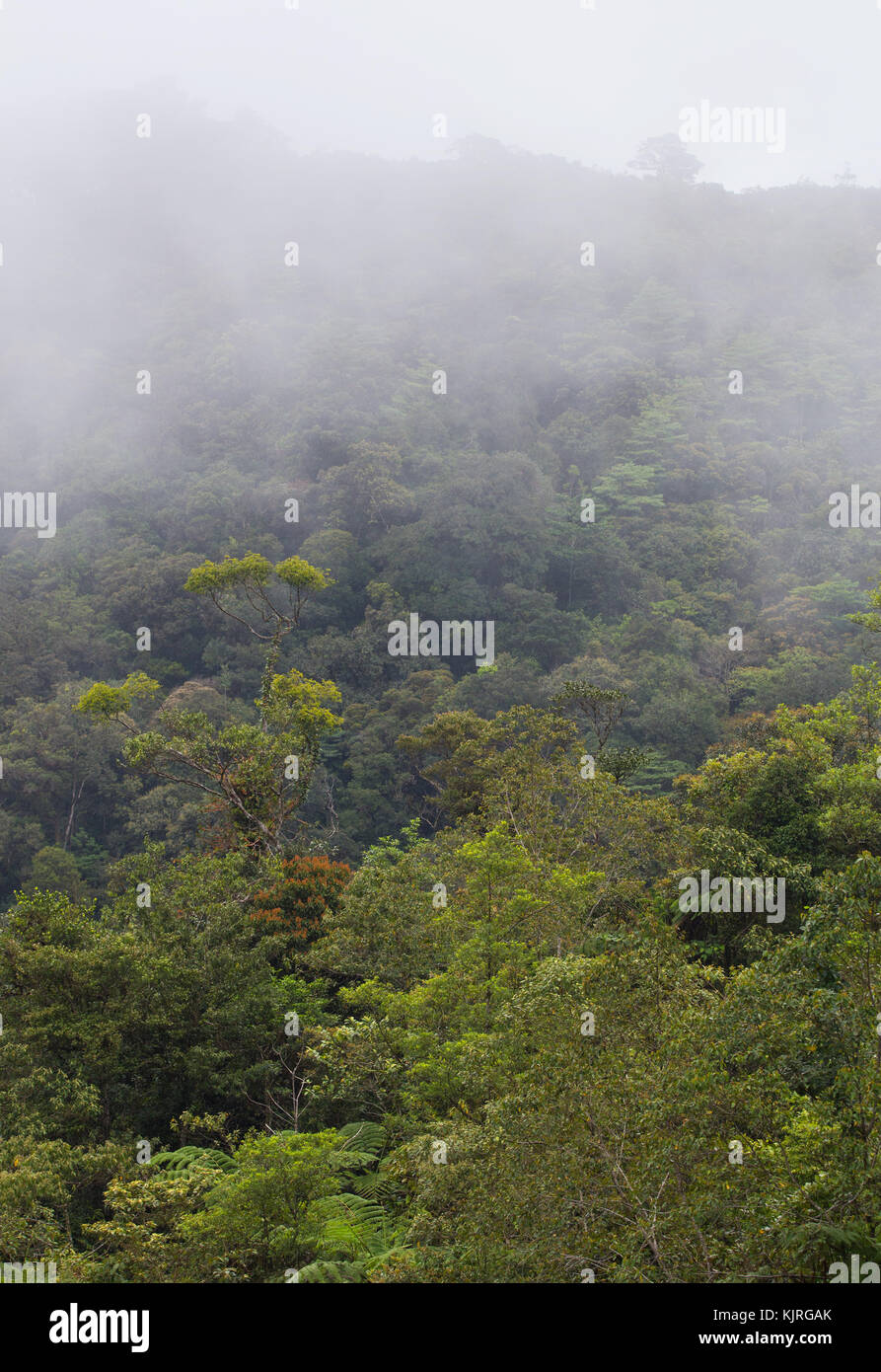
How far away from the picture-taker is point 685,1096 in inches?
289

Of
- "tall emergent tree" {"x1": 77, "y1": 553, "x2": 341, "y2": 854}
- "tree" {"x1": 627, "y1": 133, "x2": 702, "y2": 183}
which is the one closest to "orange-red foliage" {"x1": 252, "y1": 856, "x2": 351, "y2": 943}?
"tall emergent tree" {"x1": 77, "y1": 553, "x2": 341, "y2": 854}

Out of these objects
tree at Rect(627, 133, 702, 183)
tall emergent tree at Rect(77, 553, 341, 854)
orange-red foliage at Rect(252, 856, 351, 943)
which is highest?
tree at Rect(627, 133, 702, 183)

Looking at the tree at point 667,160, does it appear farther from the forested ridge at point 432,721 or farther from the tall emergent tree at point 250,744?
the tall emergent tree at point 250,744

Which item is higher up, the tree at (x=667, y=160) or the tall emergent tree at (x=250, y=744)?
the tree at (x=667, y=160)

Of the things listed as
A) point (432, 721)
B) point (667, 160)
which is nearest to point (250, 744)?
point (432, 721)

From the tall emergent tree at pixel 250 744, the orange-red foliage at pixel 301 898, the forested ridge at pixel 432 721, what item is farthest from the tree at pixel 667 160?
the orange-red foliage at pixel 301 898

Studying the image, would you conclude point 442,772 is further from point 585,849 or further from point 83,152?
point 83,152

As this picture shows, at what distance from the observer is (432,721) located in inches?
1457

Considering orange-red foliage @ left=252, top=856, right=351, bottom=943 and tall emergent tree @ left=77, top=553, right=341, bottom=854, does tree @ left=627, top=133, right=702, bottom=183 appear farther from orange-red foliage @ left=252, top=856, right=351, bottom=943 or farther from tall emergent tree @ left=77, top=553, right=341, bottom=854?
orange-red foliage @ left=252, top=856, right=351, bottom=943

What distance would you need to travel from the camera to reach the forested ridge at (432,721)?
7746mm

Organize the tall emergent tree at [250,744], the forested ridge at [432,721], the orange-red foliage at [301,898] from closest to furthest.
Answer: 1. the forested ridge at [432,721]
2. the orange-red foliage at [301,898]
3. the tall emergent tree at [250,744]

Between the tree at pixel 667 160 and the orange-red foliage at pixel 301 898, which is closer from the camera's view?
the orange-red foliage at pixel 301 898

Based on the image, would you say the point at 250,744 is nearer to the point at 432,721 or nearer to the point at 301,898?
the point at 301,898

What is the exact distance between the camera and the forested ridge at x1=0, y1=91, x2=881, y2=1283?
7.75 meters
